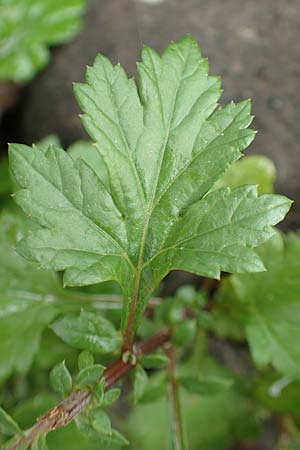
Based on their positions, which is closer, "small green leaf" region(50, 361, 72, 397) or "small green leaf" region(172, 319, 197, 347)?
"small green leaf" region(50, 361, 72, 397)

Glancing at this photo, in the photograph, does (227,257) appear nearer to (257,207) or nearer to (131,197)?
(257,207)

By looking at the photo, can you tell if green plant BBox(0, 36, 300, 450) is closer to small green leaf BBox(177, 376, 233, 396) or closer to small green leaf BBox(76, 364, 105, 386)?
small green leaf BBox(76, 364, 105, 386)

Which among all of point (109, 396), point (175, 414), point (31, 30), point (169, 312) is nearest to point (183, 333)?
point (169, 312)

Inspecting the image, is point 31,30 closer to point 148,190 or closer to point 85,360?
point 148,190

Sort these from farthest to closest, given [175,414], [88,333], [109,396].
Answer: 1. [175,414]
2. [88,333]
3. [109,396]

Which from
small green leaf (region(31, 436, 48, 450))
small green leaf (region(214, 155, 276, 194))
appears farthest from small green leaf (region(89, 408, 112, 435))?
small green leaf (region(214, 155, 276, 194))

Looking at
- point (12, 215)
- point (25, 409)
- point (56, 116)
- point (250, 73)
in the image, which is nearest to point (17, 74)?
point (56, 116)
